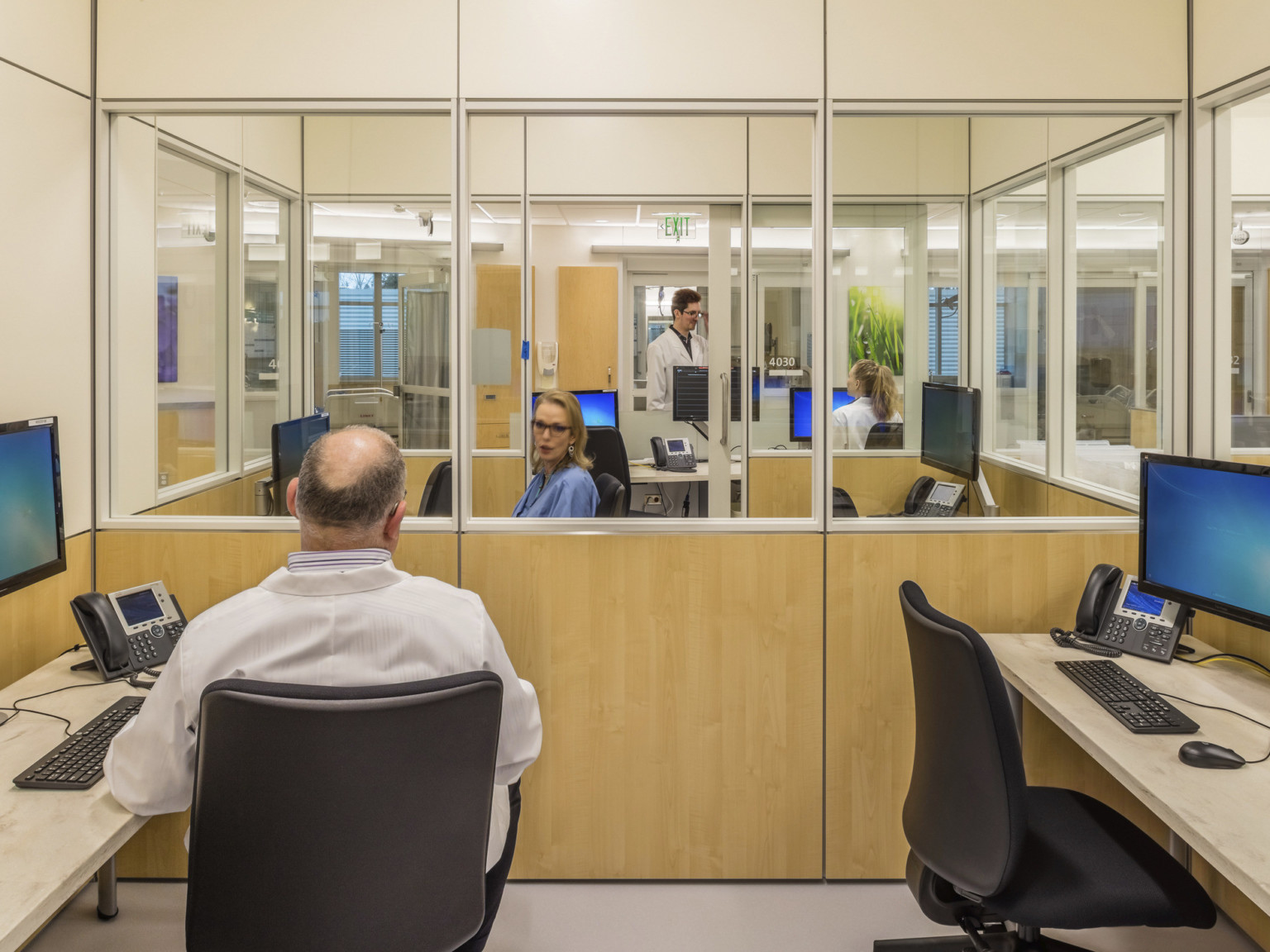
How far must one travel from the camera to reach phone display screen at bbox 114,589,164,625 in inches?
89.8

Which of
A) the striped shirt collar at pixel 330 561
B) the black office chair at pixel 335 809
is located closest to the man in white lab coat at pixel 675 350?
the striped shirt collar at pixel 330 561

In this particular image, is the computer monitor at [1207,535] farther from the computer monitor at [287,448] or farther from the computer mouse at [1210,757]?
the computer monitor at [287,448]

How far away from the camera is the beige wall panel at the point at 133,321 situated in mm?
2631

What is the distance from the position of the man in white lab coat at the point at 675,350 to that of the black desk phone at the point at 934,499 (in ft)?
7.84

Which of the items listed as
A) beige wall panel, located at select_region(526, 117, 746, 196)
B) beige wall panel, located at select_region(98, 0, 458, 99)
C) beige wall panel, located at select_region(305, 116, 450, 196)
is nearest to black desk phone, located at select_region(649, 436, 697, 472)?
beige wall panel, located at select_region(526, 117, 746, 196)

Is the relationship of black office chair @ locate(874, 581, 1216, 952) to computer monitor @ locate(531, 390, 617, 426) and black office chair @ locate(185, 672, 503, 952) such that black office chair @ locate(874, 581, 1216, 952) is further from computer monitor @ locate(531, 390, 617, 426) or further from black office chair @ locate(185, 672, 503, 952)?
computer monitor @ locate(531, 390, 617, 426)

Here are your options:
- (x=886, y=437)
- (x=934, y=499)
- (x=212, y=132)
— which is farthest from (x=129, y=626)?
(x=886, y=437)

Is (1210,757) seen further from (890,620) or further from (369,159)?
(369,159)

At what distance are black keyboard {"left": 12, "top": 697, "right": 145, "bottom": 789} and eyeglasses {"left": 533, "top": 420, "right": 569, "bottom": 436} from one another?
1689mm

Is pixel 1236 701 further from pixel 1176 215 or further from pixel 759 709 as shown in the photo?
pixel 1176 215

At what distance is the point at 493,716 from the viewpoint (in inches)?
52.7

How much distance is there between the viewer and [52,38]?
2.35 meters

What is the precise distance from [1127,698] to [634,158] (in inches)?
144

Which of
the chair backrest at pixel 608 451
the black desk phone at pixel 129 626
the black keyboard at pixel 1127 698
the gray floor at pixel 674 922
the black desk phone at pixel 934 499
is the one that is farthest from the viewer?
the chair backrest at pixel 608 451
